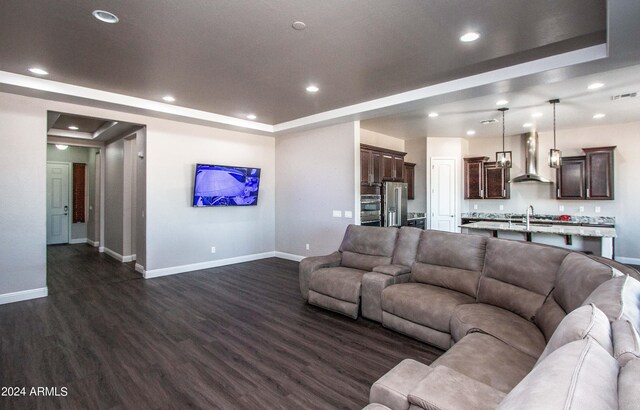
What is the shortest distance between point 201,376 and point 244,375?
13.5 inches

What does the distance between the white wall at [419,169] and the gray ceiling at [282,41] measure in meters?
4.11

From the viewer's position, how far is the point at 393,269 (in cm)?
355

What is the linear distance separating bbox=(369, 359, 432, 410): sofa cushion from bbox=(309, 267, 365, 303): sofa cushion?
1.89 metres

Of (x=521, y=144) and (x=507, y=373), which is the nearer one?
(x=507, y=373)

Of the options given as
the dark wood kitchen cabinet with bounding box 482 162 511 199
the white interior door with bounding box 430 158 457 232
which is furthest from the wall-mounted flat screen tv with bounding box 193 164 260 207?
the dark wood kitchen cabinet with bounding box 482 162 511 199

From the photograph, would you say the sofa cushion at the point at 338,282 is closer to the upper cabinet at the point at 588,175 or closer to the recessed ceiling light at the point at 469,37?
the recessed ceiling light at the point at 469,37

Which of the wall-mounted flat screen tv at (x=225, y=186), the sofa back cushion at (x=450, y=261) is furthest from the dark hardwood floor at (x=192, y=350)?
the wall-mounted flat screen tv at (x=225, y=186)

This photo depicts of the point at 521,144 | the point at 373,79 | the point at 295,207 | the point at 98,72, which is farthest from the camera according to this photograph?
the point at 521,144

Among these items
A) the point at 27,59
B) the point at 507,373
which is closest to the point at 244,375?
the point at 507,373

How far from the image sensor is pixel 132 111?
5.07 metres

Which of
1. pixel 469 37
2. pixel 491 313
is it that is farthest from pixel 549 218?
pixel 491 313

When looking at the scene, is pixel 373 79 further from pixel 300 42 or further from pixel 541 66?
pixel 541 66

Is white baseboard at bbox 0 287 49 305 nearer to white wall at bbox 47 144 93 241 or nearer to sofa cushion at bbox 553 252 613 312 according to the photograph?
white wall at bbox 47 144 93 241

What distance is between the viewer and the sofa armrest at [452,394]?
135 cm
